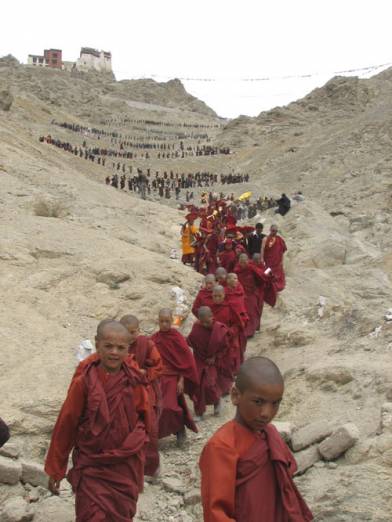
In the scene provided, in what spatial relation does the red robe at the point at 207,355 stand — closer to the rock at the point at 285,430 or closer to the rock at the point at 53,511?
the rock at the point at 285,430

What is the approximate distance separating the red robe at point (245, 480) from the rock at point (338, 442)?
1.60 meters

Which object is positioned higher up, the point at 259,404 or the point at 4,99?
the point at 4,99

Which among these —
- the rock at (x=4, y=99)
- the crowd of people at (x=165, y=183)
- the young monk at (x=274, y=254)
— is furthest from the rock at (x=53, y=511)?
the rock at (x=4, y=99)

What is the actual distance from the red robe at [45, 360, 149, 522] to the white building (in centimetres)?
9961

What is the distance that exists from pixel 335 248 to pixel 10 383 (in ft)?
28.1

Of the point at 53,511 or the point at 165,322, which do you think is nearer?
the point at 53,511

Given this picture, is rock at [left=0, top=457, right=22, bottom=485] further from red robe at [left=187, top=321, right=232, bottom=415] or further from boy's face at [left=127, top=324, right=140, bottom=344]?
red robe at [left=187, top=321, right=232, bottom=415]

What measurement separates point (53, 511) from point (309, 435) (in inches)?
67.6

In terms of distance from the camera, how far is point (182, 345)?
4.61 m

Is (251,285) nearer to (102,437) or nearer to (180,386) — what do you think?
(180,386)

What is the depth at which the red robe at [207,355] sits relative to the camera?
5212 millimetres

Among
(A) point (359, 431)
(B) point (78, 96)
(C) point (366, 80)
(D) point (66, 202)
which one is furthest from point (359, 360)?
(B) point (78, 96)

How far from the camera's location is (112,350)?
281cm

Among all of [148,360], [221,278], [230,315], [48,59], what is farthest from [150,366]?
[48,59]
